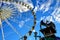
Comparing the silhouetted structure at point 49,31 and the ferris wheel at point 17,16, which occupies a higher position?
the ferris wheel at point 17,16

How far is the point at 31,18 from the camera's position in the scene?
9.79 ft

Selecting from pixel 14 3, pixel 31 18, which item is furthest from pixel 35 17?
pixel 14 3

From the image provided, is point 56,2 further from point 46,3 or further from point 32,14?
point 32,14

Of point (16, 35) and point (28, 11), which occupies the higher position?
point (28, 11)

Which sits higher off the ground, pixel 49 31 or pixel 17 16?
pixel 17 16

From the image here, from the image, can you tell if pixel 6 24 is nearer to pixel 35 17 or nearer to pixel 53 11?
pixel 35 17

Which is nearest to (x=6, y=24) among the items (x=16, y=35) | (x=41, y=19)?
(x=16, y=35)

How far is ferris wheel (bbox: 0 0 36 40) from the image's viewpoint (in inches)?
Result: 116

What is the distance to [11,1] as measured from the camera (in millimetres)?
2986

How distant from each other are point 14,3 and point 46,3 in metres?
0.36

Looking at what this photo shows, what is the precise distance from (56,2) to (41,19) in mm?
263

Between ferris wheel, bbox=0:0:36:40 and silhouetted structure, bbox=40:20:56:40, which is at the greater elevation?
ferris wheel, bbox=0:0:36:40

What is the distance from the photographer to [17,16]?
2.99 m

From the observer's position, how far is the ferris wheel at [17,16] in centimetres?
296
